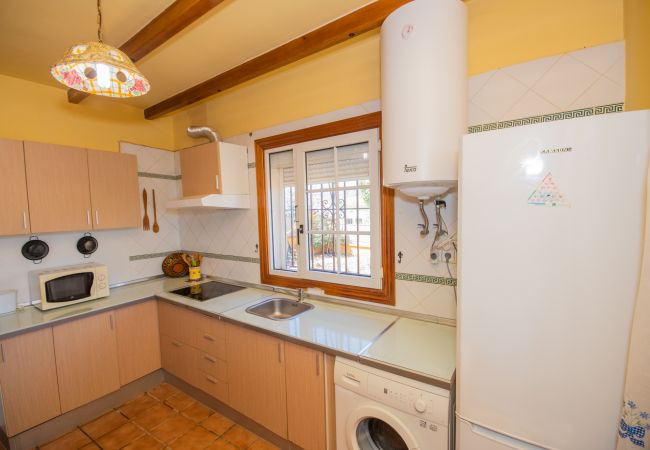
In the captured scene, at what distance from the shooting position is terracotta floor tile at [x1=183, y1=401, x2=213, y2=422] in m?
2.10

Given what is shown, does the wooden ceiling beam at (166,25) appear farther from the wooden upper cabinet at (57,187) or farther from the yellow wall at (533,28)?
the yellow wall at (533,28)

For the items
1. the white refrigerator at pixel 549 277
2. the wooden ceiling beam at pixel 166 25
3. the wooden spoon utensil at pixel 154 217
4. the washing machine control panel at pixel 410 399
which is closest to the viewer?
the white refrigerator at pixel 549 277

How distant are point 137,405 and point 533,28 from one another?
3539mm

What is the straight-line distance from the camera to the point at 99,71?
3.76 ft

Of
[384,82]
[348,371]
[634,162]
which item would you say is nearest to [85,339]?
[348,371]

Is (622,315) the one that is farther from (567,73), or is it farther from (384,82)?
(384,82)

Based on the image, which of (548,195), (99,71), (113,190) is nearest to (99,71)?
(99,71)

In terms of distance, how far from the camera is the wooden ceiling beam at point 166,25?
1357 mm

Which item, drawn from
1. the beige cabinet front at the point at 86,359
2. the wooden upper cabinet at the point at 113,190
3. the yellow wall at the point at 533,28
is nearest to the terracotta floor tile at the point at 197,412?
the beige cabinet front at the point at 86,359

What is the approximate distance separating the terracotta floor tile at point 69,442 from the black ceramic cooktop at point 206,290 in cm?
107

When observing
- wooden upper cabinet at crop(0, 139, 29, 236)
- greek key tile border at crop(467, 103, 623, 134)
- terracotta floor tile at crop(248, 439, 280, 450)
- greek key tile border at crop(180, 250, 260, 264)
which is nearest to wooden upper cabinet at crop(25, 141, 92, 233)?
wooden upper cabinet at crop(0, 139, 29, 236)

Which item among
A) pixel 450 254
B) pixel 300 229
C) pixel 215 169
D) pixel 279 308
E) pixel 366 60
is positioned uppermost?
pixel 366 60

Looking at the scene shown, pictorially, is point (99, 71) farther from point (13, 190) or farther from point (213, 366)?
point (213, 366)

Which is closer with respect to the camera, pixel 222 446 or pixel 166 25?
pixel 166 25
